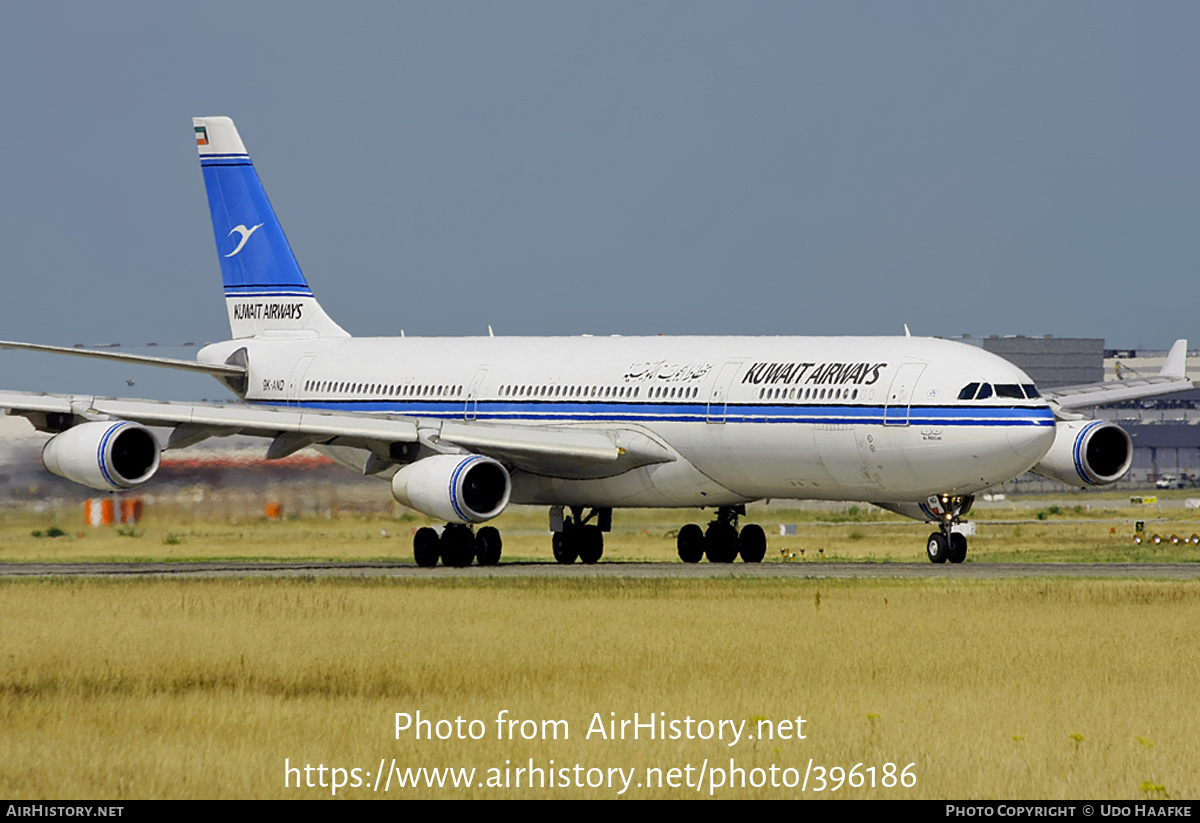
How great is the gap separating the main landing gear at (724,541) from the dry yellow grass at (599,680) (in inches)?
368

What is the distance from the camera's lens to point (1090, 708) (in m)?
15.5

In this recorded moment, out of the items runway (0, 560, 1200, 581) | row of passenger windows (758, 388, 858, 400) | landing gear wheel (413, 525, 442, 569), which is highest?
row of passenger windows (758, 388, 858, 400)

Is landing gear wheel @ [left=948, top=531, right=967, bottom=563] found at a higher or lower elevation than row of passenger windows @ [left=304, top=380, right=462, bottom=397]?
lower

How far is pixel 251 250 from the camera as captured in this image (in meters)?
44.1

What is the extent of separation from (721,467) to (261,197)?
1539 centimetres

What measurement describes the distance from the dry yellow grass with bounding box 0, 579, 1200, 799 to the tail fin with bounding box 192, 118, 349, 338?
1681 cm

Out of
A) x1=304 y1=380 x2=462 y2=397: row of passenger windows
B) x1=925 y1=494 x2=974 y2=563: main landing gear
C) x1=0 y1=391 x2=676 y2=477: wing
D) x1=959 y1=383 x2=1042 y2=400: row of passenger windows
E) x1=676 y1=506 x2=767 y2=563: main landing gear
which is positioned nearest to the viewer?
x1=959 y1=383 x2=1042 y2=400: row of passenger windows

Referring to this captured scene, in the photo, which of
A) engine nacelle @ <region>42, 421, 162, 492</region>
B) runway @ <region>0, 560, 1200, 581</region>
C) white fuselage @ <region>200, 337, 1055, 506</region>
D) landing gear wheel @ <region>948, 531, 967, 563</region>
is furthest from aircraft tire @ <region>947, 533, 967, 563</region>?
engine nacelle @ <region>42, 421, 162, 492</region>

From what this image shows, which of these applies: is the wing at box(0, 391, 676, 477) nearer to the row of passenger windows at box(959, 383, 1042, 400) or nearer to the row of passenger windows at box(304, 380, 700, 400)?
the row of passenger windows at box(304, 380, 700, 400)

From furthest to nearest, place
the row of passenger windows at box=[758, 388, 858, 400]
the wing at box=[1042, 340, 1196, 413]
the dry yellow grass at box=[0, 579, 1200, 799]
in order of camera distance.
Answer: the wing at box=[1042, 340, 1196, 413] < the row of passenger windows at box=[758, 388, 858, 400] < the dry yellow grass at box=[0, 579, 1200, 799]

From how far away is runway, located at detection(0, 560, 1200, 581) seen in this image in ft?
99.6

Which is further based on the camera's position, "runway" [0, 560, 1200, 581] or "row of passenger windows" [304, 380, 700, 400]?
"row of passenger windows" [304, 380, 700, 400]

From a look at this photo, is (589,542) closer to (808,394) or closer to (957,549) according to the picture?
(808,394)

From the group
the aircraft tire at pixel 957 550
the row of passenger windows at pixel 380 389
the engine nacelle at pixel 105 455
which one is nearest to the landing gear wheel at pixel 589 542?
the row of passenger windows at pixel 380 389
